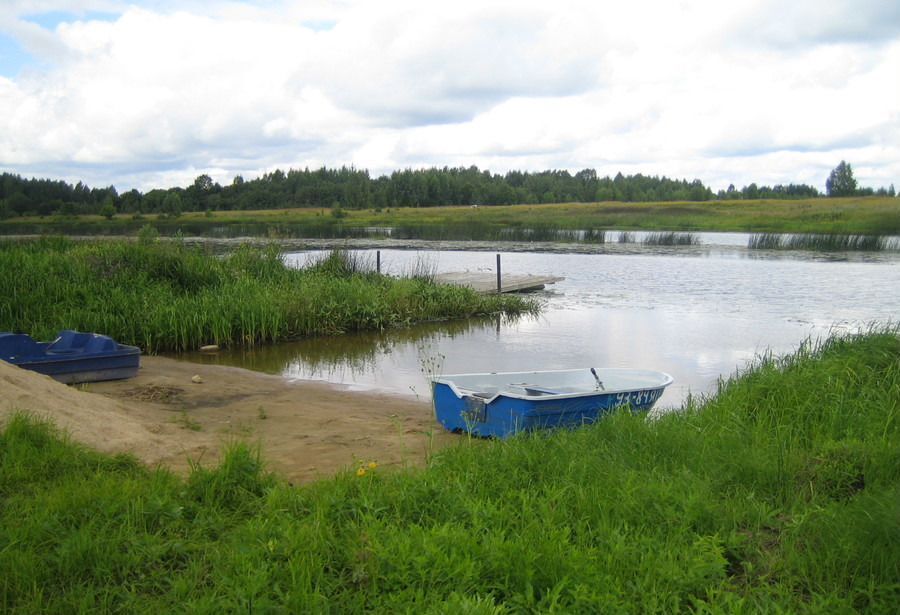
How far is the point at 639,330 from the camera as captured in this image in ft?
51.5

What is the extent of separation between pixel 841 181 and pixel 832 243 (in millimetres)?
69619

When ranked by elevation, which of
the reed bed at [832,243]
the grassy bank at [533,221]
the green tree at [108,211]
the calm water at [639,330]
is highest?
the green tree at [108,211]

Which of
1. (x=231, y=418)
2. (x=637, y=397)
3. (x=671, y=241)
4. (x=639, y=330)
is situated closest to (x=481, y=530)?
(x=637, y=397)

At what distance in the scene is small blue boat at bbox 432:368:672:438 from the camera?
665 centimetres

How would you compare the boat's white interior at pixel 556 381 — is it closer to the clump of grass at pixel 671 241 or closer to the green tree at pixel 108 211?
the clump of grass at pixel 671 241

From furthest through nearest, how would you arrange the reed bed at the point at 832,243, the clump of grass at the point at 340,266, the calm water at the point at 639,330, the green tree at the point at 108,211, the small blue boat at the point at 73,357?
A: 1. the green tree at the point at 108,211
2. the reed bed at the point at 832,243
3. the clump of grass at the point at 340,266
4. the calm water at the point at 639,330
5. the small blue boat at the point at 73,357

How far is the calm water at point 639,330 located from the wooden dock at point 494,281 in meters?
0.55

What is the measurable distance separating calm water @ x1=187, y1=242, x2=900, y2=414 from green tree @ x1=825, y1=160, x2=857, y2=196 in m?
73.5

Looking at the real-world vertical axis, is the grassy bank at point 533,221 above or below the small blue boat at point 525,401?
above

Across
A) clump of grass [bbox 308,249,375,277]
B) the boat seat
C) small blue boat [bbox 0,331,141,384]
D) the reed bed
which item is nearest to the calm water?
the boat seat

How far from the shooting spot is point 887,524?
12.2 ft

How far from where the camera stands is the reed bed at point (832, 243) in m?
36.6

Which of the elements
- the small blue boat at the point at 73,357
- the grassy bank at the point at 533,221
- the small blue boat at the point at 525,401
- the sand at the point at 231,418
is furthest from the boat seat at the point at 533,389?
the grassy bank at the point at 533,221

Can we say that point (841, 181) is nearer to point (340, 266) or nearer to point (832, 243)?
point (832, 243)
